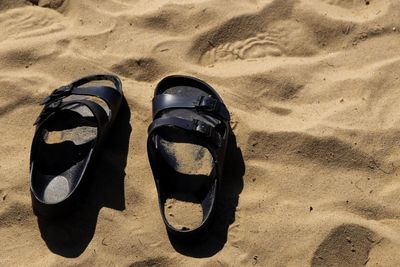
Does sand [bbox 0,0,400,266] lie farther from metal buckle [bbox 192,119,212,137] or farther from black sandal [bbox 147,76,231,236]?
metal buckle [bbox 192,119,212,137]

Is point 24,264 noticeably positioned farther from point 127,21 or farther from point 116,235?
point 127,21

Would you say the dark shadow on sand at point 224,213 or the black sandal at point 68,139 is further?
the black sandal at point 68,139

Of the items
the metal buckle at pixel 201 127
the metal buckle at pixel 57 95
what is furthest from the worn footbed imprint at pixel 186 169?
the metal buckle at pixel 57 95

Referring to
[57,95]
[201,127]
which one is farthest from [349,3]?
[57,95]

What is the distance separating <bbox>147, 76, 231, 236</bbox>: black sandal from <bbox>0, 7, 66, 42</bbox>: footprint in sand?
33.0 inches

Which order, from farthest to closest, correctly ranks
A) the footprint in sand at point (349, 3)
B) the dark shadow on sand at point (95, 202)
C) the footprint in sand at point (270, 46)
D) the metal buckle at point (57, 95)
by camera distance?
the footprint in sand at point (349, 3), the footprint in sand at point (270, 46), the metal buckle at point (57, 95), the dark shadow on sand at point (95, 202)

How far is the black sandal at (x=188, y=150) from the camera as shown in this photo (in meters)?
2.32

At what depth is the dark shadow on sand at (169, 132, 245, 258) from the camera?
2232 mm

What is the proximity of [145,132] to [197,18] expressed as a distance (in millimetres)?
753

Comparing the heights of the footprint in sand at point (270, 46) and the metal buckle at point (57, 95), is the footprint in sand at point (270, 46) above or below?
above

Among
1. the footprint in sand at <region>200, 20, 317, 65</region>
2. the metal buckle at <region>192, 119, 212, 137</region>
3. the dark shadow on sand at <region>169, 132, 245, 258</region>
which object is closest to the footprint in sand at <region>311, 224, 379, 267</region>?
the dark shadow on sand at <region>169, 132, 245, 258</region>

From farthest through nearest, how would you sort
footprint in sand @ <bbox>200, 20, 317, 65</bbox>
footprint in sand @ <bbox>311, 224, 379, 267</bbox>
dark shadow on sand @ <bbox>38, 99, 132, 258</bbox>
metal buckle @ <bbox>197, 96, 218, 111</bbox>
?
1. footprint in sand @ <bbox>200, 20, 317, 65</bbox>
2. metal buckle @ <bbox>197, 96, 218, 111</bbox>
3. dark shadow on sand @ <bbox>38, 99, 132, 258</bbox>
4. footprint in sand @ <bbox>311, 224, 379, 267</bbox>

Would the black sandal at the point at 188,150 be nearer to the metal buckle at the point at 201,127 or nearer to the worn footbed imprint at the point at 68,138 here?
the metal buckle at the point at 201,127

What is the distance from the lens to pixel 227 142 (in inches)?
98.4
